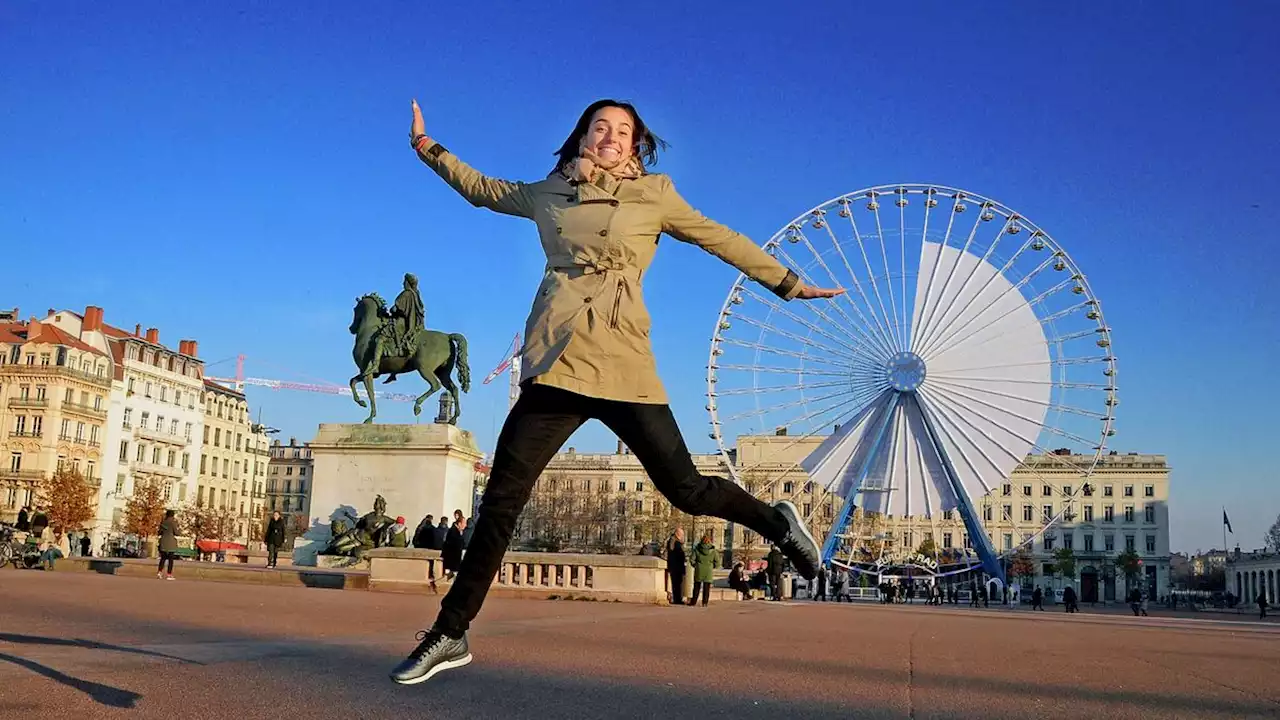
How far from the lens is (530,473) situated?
14.9 feet

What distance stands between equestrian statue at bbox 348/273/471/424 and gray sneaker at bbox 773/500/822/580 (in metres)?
20.8

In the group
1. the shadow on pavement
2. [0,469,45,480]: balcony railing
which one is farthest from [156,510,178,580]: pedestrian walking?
[0,469,45,480]: balcony railing

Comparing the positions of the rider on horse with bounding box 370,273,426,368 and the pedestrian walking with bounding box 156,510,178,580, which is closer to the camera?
the pedestrian walking with bounding box 156,510,178,580

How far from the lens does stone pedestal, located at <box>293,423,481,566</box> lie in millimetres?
25578

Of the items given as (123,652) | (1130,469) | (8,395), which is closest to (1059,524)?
(1130,469)

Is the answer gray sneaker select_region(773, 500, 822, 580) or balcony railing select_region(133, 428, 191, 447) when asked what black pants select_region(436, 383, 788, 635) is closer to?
gray sneaker select_region(773, 500, 822, 580)

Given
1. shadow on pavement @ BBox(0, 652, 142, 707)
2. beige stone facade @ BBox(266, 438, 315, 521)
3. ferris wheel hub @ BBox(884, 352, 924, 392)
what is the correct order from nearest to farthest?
shadow on pavement @ BBox(0, 652, 142, 707) < ferris wheel hub @ BBox(884, 352, 924, 392) < beige stone facade @ BBox(266, 438, 315, 521)

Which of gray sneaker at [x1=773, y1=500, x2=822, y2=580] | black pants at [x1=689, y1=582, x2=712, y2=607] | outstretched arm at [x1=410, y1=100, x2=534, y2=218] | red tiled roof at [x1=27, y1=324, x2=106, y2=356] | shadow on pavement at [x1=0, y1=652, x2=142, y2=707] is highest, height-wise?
red tiled roof at [x1=27, y1=324, x2=106, y2=356]

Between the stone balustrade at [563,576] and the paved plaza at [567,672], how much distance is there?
7.79 meters

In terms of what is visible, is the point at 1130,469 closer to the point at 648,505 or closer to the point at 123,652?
the point at 648,505

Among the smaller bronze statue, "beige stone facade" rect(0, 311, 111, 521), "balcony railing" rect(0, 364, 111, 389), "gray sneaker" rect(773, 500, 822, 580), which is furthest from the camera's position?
"balcony railing" rect(0, 364, 111, 389)

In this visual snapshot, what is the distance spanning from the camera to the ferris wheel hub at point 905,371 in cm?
4703

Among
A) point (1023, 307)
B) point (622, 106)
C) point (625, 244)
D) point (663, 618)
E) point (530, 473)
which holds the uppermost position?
point (1023, 307)

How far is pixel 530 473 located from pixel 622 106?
1646 mm
